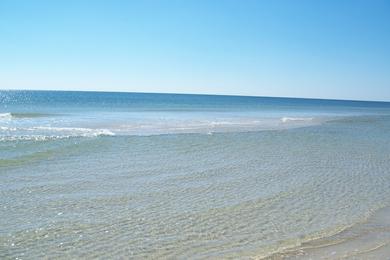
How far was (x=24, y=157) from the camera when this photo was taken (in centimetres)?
1609

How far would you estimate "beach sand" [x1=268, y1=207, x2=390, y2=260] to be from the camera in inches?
285

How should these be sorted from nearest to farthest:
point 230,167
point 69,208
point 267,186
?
point 69,208, point 267,186, point 230,167

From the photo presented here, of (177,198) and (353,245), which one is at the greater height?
(177,198)

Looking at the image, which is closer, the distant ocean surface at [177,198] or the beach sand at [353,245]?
the beach sand at [353,245]


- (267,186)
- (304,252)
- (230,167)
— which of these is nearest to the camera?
(304,252)

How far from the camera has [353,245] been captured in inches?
307

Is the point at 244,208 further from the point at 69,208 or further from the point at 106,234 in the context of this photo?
the point at 69,208

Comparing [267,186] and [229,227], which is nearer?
[229,227]

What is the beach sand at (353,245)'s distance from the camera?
7.24 metres

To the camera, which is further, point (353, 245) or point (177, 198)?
point (177, 198)

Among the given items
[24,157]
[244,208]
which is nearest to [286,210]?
[244,208]

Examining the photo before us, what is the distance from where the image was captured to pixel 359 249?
7582mm

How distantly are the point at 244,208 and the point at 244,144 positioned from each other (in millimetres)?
11933

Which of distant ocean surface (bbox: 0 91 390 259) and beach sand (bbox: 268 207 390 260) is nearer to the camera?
beach sand (bbox: 268 207 390 260)
